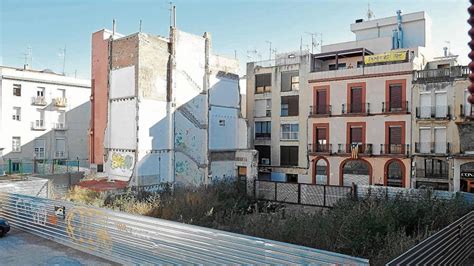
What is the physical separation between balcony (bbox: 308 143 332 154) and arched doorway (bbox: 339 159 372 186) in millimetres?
1789

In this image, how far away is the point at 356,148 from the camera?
31531 millimetres

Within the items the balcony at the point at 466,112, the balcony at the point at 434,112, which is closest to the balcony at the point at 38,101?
the balcony at the point at 434,112

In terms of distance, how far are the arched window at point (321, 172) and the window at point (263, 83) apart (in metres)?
9.09

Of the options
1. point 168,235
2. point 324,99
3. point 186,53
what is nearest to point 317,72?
point 324,99

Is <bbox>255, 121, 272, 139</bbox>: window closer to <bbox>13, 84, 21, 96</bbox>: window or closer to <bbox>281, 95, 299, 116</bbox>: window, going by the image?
<bbox>281, 95, 299, 116</bbox>: window

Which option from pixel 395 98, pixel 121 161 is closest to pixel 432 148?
pixel 395 98

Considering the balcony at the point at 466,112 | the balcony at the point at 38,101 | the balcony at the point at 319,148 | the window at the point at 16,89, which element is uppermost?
the window at the point at 16,89

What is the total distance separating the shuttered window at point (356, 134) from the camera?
3206 cm

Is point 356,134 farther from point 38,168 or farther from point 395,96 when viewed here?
point 38,168

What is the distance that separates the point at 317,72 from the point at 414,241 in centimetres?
2704

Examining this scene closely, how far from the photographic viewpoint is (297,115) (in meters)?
35.9

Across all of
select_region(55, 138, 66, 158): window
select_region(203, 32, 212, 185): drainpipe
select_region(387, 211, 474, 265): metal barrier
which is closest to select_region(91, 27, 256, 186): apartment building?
select_region(203, 32, 212, 185): drainpipe

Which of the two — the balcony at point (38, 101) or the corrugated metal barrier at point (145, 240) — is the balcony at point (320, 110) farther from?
the corrugated metal barrier at point (145, 240)

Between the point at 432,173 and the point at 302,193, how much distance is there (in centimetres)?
1191
